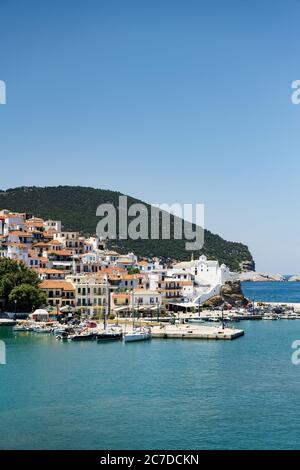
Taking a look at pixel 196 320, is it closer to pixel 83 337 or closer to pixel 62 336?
pixel 83 337

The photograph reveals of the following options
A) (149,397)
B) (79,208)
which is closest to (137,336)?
(149,397)

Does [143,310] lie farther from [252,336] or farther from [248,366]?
[248,366]

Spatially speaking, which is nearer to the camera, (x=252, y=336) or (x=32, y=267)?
(x=252, y=336)

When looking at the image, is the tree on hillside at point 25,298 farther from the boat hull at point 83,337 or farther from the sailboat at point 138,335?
the sailboat at point 138,335

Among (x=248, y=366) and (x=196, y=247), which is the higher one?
(x=196, y=247)

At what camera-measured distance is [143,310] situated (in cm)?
4206

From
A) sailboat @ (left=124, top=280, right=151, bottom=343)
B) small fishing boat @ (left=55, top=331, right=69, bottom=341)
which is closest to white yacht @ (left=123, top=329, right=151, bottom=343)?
sailboat @ (left=124, top=280, right=151, bottom=343)

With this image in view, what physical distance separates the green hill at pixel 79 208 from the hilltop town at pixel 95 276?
2724 centimetres

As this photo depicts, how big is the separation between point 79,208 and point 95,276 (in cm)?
5535

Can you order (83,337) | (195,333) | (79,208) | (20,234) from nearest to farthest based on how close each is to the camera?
(83,337) < (195,333) < (20,234) < (79,208)

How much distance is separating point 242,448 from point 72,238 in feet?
147

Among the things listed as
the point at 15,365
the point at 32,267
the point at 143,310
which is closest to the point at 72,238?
the point at 32,267

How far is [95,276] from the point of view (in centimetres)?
4453

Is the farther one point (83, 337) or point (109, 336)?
point (83, 337)
